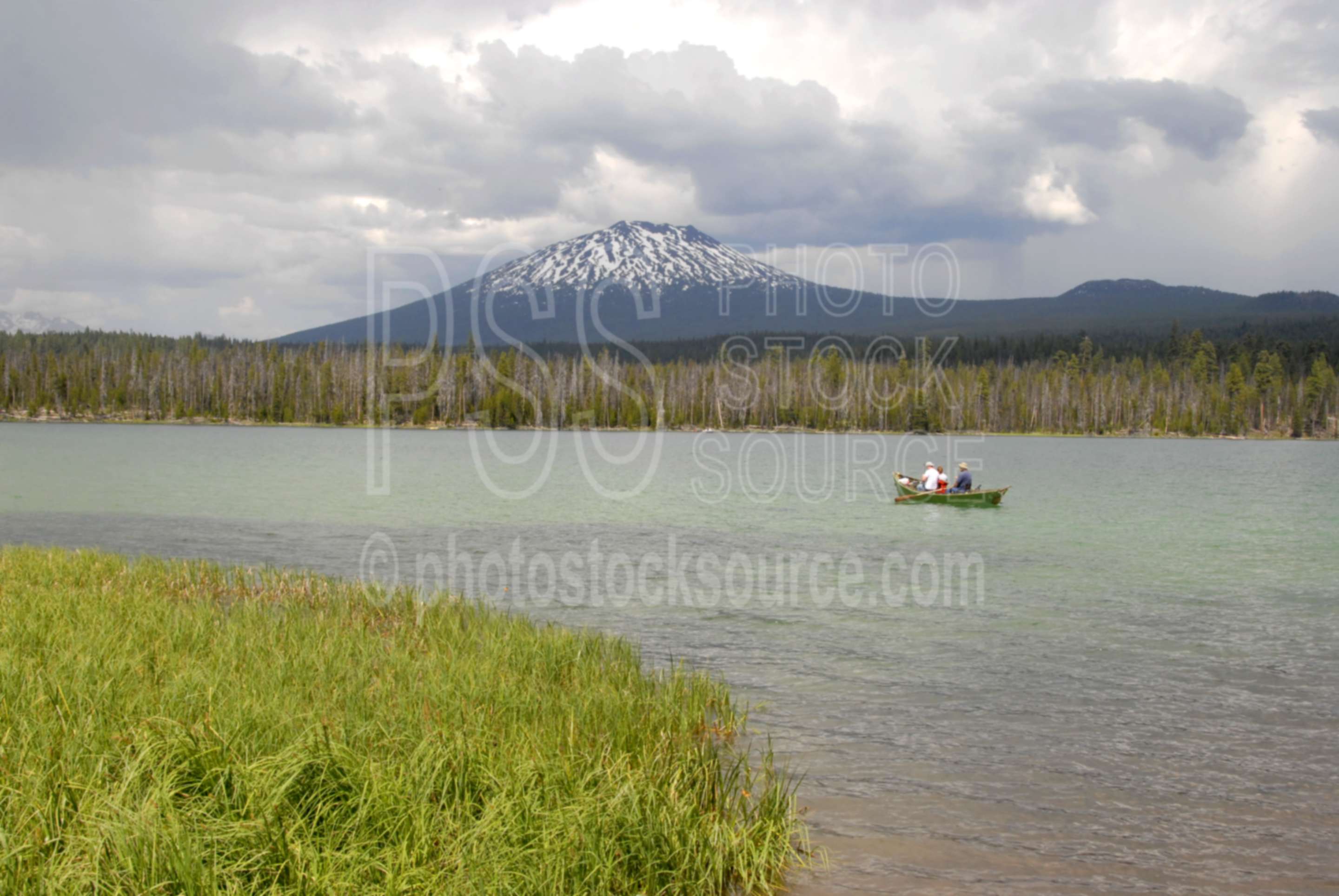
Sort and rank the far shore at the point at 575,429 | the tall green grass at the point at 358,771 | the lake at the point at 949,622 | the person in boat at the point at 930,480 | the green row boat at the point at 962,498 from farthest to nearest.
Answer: the far shore at the point at 575,429
the person in boat at the point at 930,480
the green row boat at the point at 962,498
the lake at the point at 949,622
the tall green grass at the point at 358,771

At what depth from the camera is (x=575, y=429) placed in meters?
177

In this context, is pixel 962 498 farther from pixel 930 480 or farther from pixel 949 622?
pixel 949 622

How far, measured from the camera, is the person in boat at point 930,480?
154ft

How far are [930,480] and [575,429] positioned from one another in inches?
5236

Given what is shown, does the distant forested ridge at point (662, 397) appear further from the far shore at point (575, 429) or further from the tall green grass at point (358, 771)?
the tall green grass at point (358, 771)

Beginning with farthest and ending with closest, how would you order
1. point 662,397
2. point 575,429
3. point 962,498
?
point 575,429, point 662,397, point 962,498

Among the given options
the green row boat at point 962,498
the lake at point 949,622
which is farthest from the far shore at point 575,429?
the green row boat at point 962,498

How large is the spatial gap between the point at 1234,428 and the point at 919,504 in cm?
16233

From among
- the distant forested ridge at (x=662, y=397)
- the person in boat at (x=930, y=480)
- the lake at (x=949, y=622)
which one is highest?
the distant forested ridge at (x=662, y=397)

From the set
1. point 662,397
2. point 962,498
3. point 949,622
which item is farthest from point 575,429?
point 949,622

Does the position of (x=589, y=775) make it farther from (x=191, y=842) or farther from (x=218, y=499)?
(x=218, y=499)

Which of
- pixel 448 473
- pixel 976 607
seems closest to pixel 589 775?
pixel 976 607

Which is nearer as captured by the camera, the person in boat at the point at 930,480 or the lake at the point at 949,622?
the lake at the point at 949,622

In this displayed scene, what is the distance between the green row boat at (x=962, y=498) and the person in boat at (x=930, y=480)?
0.60 meters
